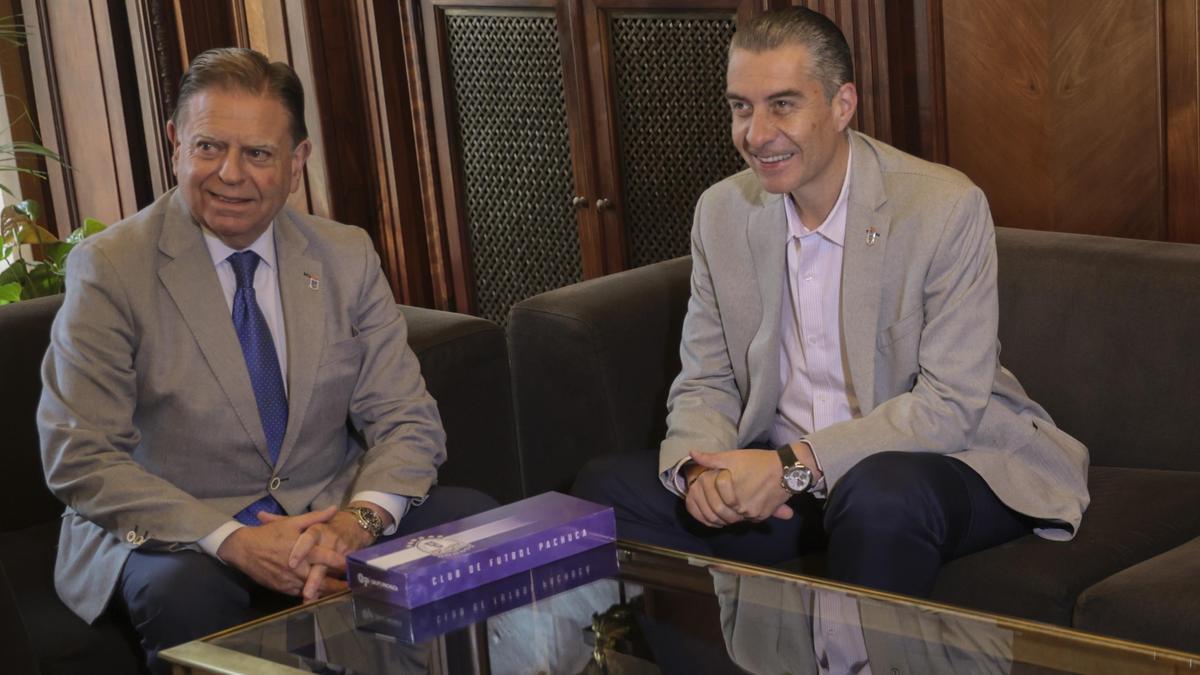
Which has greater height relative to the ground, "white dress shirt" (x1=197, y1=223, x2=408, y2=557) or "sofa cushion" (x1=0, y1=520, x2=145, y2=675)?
"white dress shirt" (x1=197, y1=223, x2=408, y2=557)

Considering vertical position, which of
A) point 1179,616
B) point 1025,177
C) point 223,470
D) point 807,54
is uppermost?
point 807,54

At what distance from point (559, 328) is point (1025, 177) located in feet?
3.16

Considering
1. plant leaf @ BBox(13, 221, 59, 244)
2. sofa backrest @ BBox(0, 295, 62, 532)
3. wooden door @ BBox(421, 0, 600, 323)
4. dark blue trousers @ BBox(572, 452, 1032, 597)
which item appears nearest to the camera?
dark blue trousers @ BBox(572, 452, 1032, 597)

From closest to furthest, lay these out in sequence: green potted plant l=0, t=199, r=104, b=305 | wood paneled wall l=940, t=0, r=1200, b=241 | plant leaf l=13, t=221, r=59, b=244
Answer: wood paneled wall l=940, t=0, r=1200, b=241
green potted plant l=0, t=199, r=104, b=305
plant leaf l=13, t=221, r=59, b=244

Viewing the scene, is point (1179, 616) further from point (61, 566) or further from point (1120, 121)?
point (61, 566)

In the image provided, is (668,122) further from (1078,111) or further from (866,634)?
(866,634)

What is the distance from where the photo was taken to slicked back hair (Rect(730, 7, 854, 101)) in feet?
7.41

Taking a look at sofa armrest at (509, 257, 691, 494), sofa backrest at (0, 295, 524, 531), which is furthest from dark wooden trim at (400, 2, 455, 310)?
sofa armrest at (509, 257, 691, 494)

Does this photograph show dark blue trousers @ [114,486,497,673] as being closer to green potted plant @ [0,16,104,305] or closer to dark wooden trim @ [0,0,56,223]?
green potted plant @ [0,16,104,305]

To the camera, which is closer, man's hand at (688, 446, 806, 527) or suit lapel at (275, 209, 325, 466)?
man's hand at (688, 446, 806, 527)

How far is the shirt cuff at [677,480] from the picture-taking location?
2.32 metres

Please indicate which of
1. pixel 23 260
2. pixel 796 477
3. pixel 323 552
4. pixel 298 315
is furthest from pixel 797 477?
pixel 23 260

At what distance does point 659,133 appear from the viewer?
3.49 m

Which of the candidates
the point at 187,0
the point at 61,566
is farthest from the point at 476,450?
the point at 187,0
